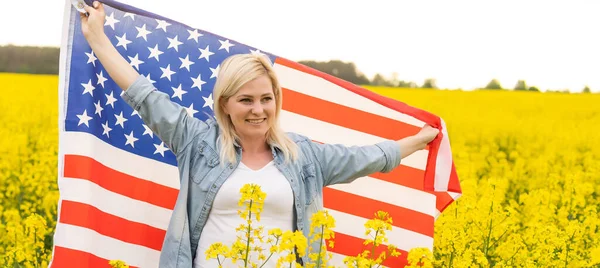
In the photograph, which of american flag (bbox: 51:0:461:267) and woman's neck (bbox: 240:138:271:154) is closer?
woman's neck (bbox: 240:138:271:154)

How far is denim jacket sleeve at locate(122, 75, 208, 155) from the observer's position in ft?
13.1

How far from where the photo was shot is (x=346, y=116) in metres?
5.59

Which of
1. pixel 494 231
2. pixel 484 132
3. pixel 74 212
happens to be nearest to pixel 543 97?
pixel 484 132

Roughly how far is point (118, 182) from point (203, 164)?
1272 millimetres

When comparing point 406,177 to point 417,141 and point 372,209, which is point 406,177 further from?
point 417,141

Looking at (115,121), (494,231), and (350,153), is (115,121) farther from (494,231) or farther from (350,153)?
(494,231)

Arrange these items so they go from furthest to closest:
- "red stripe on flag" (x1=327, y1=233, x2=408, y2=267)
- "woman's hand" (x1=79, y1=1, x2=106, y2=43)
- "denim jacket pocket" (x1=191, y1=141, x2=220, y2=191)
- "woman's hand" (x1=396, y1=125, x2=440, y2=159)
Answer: "red stripe on flag" (x1=327, y1=233, x2=408, y2=267)
"woman's hand" (x1=396, y1=125, x2=440, y2=159)
"woman's hand" (x1=79, y1=1, x2=106, y2=43)
"denim jacket pocket" (x1=191, y1=141, x2=220, y2=191)

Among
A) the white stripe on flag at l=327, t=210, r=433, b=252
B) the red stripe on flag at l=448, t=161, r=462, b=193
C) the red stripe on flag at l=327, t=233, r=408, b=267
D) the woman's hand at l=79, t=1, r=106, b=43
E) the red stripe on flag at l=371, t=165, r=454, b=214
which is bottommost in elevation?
the red stripe on flag at l=327, t=233, r=408, b=267

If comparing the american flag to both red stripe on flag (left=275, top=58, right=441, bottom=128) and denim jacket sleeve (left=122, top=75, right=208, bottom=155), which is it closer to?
red stripe on flag (left=275, top=58, right=441, bottom=128)

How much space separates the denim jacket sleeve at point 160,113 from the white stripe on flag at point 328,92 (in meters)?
1.57

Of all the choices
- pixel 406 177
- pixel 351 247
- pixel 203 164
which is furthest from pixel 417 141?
pixel 203 164

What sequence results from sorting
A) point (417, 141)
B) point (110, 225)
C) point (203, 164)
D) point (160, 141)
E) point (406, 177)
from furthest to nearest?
point (406, 177)
point (160, 141)
point (110, 225)
point (417, 141)
point (203, 164)

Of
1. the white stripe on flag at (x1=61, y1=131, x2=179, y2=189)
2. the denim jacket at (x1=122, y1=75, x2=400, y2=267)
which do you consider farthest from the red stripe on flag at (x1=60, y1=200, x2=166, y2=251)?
the denim jacket at (x1=122, y1=75, x2=400, y2=267)

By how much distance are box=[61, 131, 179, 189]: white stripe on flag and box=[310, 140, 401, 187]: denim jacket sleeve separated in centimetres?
128
